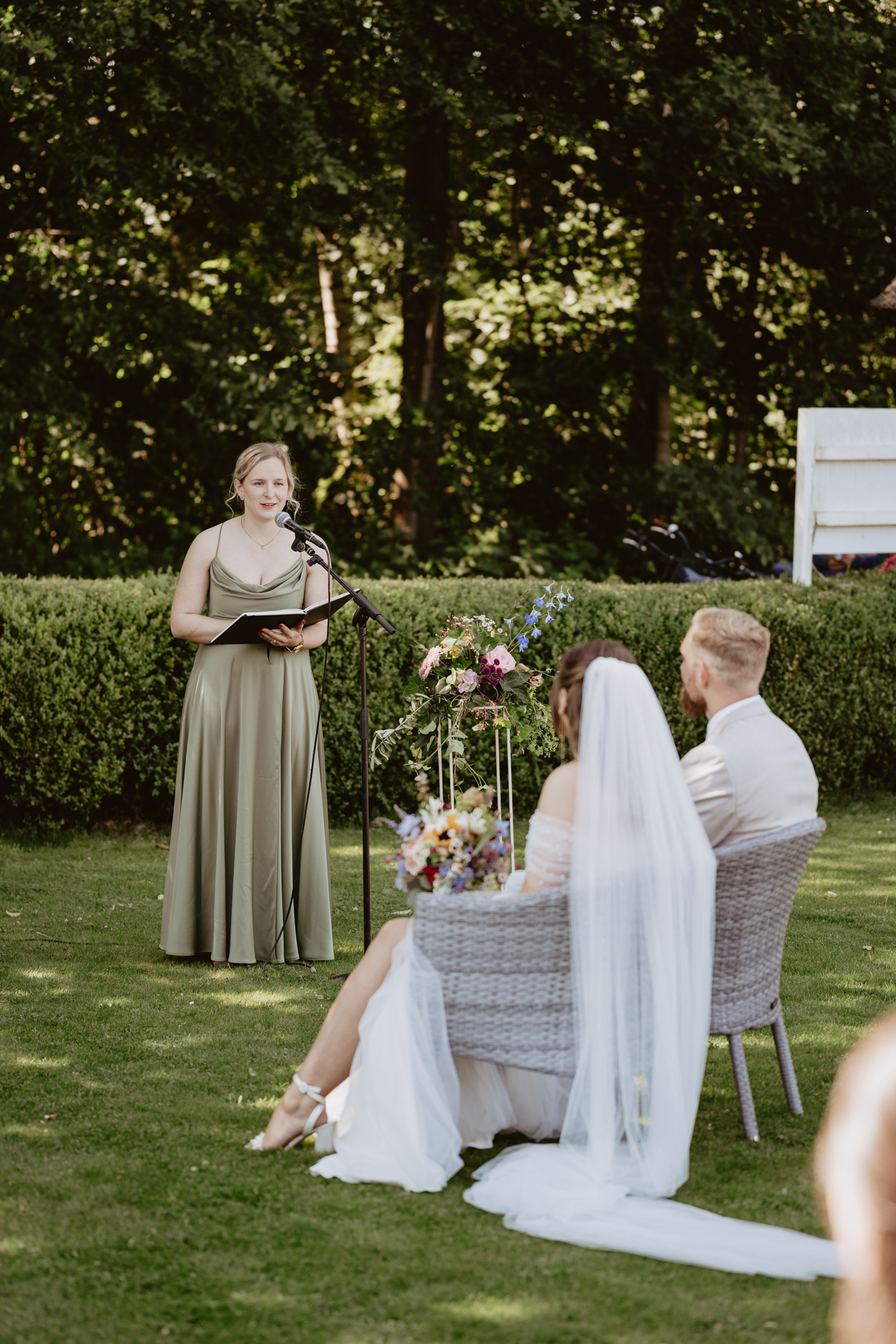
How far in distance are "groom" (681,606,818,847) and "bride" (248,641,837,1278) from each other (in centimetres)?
21

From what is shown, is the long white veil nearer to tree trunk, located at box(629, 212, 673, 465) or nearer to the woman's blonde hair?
the woman's blonde hair

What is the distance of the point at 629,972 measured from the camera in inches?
139

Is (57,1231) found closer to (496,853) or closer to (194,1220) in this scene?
(194,1220)

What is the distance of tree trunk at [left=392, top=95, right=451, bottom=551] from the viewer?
1253 cm

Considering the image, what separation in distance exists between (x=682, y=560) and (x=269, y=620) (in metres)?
6.86

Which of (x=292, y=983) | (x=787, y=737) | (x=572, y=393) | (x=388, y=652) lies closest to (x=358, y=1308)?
(x=787, y=737)

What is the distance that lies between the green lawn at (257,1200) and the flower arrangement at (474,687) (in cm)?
119

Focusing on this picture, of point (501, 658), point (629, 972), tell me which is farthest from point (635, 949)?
point (501, 658)

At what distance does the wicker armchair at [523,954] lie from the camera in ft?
11.7

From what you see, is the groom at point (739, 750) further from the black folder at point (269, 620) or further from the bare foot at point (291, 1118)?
the black folder at point (269, 620)

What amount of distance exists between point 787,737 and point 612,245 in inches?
432

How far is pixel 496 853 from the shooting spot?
12.7ft

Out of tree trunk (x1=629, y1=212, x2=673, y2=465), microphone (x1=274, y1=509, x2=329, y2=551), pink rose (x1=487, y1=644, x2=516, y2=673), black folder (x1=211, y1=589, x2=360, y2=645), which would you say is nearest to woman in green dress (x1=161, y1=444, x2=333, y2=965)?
black folder (x1=211, y1=589, x2=360, y2=645)

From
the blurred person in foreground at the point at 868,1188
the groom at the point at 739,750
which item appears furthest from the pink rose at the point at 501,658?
the blurred person in foreground at the point at 868,1188
